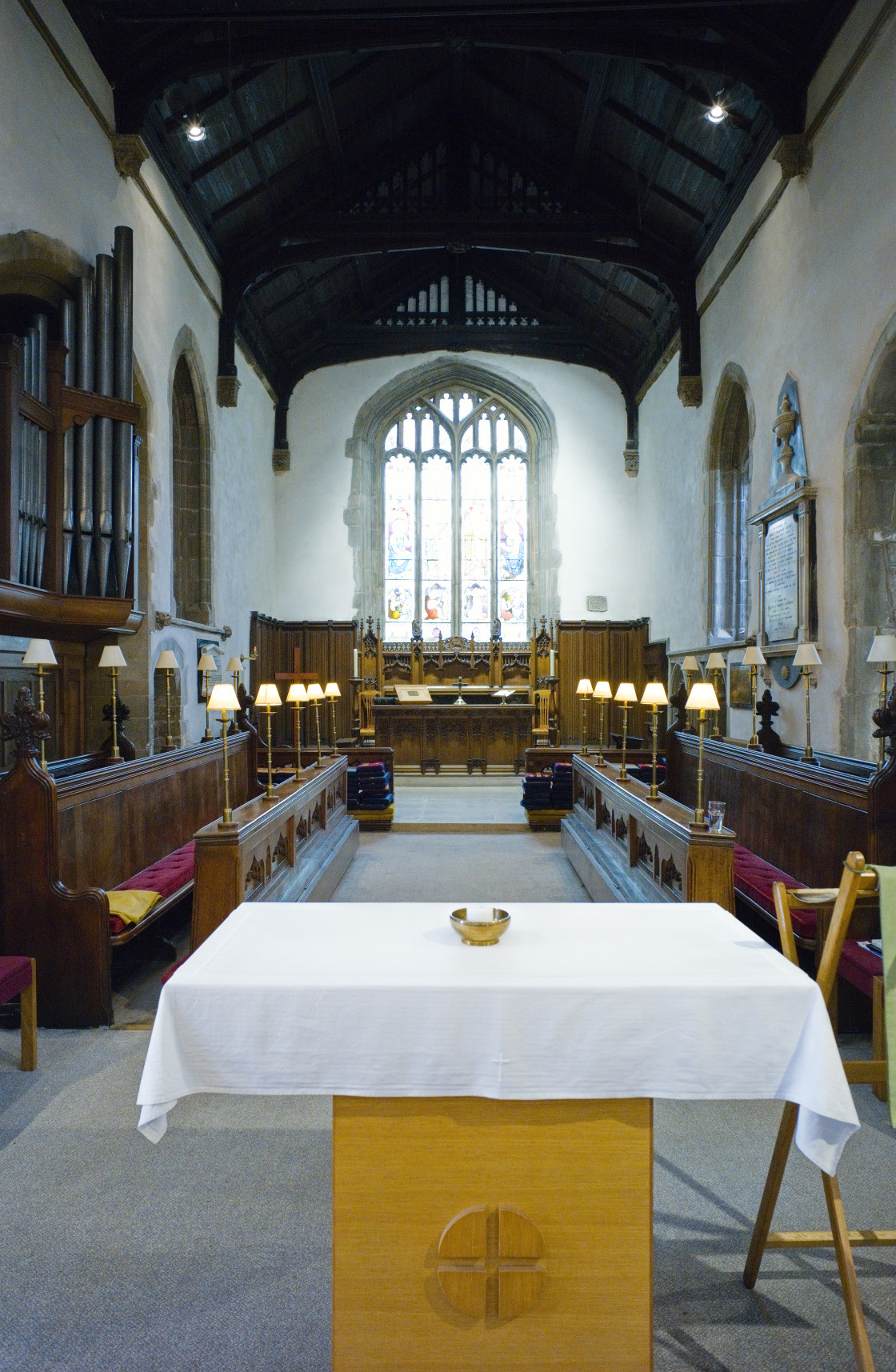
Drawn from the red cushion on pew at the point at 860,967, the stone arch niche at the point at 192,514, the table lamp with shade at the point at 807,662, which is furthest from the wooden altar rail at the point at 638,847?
the stone arch niche at the point at 192,514

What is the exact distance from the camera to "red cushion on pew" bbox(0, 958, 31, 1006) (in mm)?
3025

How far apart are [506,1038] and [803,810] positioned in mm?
3549

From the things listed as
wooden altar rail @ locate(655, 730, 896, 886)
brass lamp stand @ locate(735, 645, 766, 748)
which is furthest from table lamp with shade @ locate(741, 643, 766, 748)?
wooden altar rail @ locate(655, 730, 896, 886)

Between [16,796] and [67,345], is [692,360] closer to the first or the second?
[67,345]

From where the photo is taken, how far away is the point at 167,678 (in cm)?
798

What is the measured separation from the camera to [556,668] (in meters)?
13.9

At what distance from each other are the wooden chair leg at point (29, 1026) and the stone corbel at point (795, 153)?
8.29 meters

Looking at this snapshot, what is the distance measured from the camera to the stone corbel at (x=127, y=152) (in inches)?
278

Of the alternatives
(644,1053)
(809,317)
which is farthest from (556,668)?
(644,1053)

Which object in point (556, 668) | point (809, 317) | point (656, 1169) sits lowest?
point (656, 1169)

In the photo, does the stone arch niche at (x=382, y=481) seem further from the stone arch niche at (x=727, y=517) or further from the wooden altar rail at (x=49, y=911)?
the wooden altar rail at (x=49, y=911)

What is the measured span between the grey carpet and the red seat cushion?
82 cm

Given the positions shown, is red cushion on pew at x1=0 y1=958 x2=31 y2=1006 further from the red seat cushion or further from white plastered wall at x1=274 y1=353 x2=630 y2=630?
white plastered wall at x1=274 y1=353 x2=630 y2=630

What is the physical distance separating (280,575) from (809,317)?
9324mm
